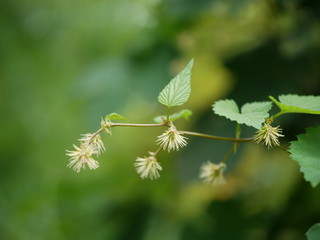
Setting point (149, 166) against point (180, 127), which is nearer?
point (149, 166)

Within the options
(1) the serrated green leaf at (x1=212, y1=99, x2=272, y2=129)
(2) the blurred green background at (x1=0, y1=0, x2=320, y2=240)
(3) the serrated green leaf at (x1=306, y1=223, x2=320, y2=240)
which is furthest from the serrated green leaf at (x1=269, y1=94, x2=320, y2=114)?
(2) the blurred green background at (x1=0, y1=0, x2=320, y2=240)

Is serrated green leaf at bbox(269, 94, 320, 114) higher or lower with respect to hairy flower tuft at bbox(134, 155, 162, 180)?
higher

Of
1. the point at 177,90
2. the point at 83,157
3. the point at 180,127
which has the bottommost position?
the point at 83,157

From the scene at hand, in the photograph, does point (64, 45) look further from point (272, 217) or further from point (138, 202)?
point (272, 217)

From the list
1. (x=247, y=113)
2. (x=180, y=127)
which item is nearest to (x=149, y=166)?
(x=247, y=113)

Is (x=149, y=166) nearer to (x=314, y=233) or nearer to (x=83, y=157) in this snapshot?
(x=83, y=157)

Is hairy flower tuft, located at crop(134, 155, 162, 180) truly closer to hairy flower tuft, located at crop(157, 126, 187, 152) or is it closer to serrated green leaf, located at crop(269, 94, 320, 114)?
hairy flower tuft, located at crop(157, 126, 187, 152)

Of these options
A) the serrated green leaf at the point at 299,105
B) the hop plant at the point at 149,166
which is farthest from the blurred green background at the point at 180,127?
the hop plant at the point at 149,166
